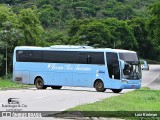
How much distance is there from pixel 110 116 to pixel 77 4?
128 m

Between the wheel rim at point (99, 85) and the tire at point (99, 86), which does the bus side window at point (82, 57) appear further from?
the wheel rim at point (99, 85)

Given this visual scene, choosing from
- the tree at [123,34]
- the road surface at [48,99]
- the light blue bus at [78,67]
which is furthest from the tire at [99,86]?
the tree at [123,34]

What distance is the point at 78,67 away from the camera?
109 ft

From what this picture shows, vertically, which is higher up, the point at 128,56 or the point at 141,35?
the point at 141,35

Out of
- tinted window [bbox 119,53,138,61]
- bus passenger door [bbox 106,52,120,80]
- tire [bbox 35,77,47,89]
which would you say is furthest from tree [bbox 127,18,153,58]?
bus passenger door [bbox 106,52,120,80]

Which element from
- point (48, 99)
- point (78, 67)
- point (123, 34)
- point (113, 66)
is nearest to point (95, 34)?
point (123, 34)

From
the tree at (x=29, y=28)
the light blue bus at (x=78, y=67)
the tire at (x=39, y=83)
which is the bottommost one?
the tire at (x=39, y=83)

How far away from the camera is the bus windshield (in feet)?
102

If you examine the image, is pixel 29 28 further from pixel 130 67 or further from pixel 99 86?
pixel 130 67

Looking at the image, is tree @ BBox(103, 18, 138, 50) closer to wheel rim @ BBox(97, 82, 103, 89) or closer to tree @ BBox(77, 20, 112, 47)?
tree @ BBox(77, 20, 112, 47)

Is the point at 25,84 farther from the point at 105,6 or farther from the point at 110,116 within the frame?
the point at 105,6

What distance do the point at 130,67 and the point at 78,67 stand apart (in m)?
3.93

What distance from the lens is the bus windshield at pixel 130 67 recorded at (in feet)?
102

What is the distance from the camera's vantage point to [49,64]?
→ 113 ft
